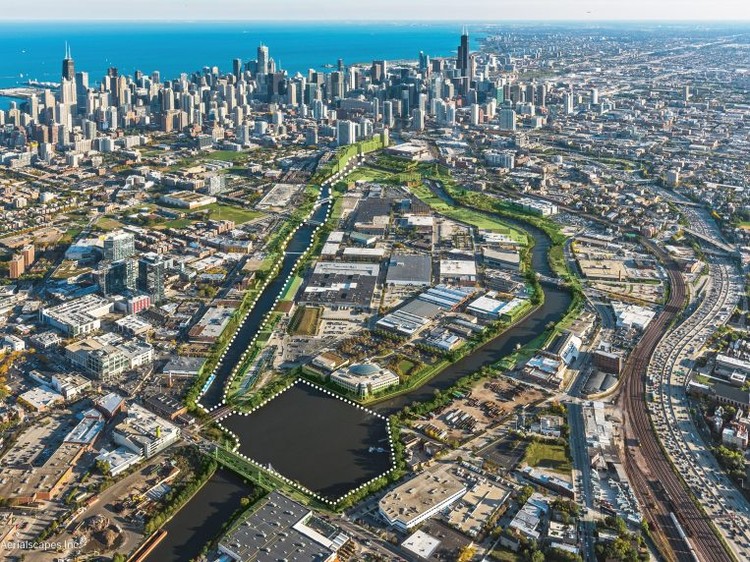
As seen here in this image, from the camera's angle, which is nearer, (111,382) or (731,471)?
(731,471)

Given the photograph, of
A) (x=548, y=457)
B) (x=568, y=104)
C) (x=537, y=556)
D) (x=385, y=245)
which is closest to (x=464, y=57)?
(x=568, y=104)

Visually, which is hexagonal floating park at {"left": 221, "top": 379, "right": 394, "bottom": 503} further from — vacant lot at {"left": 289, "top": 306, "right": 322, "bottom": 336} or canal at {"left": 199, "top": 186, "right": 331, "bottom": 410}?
vacant lot at {"left": 289, "top": 306, "right": 322, "bottom": 336}

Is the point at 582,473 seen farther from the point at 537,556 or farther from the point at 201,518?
the point at 201,518

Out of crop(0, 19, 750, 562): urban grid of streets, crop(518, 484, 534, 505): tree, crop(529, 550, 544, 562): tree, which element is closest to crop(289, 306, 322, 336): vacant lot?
crop(0, 19, 750, 562): urban grid of streets

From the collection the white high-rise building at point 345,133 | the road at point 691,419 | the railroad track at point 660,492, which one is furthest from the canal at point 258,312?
the white high-rise building at point 345,133

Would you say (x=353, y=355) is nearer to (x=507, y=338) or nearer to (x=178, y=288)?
(x=507, y=338)

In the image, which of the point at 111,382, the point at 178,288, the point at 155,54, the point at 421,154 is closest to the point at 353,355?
the point at 111,382
